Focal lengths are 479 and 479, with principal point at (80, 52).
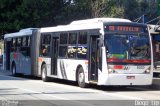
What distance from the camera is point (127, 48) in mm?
20500

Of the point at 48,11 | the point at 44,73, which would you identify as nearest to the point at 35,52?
the point at 44,73

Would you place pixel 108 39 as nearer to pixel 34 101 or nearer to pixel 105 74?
pixel 105 74

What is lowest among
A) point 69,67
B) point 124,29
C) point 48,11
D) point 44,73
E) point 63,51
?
point 44,73

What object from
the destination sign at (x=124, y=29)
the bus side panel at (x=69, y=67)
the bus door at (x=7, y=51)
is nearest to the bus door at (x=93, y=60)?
the bus side panel at (x=69, y=67)

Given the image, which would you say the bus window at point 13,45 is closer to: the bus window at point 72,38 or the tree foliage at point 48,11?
the bus window at point 72,38

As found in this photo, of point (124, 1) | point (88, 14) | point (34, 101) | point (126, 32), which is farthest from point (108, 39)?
point (124, 1)

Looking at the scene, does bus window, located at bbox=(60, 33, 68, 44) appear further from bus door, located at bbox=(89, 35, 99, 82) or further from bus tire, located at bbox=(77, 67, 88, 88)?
bus door, located at bbox=(89, 35, 99, 82)

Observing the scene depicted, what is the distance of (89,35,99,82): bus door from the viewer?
2098 centimetres

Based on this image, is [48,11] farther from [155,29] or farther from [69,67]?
[69,67]

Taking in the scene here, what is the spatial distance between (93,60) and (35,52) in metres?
8.73

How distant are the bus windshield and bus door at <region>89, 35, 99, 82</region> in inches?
37.1

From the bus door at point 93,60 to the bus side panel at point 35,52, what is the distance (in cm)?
777

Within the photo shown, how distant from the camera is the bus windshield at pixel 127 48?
66.4 feet

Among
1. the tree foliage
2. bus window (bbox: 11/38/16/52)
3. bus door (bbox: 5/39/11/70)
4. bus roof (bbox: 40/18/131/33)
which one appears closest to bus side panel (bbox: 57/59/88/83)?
bus roof (bbox: 40/18/131/33)
